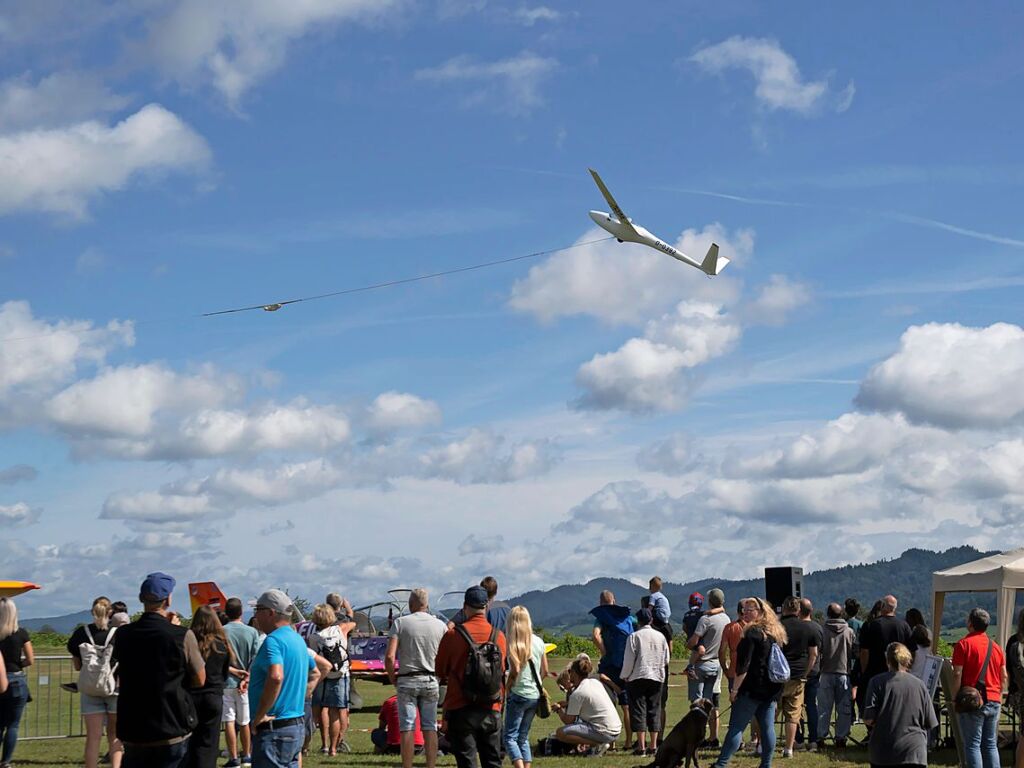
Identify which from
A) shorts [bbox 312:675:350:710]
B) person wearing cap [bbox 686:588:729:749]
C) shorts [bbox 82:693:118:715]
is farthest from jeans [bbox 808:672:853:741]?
shorts [bbox 82:693:118:715]

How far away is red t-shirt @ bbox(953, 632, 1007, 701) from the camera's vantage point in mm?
9422

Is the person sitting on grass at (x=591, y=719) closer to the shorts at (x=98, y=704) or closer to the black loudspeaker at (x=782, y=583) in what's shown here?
the black loudspeaker at (x=782, y=583)

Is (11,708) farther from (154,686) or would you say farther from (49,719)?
(49,719)

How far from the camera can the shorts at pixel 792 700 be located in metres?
12.4

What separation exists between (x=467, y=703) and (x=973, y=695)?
4.02 m

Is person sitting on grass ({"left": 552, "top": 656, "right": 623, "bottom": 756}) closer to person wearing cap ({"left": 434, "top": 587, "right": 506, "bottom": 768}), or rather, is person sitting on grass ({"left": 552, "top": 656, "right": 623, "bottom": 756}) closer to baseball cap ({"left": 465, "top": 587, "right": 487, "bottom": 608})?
person wearing cap ({"left": 434, "top": 587, "right": 506, "bottom": 768})

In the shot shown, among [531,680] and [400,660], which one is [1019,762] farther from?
[400,660]

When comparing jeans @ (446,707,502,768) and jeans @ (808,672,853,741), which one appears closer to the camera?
jeans @ (446,707,502,768)

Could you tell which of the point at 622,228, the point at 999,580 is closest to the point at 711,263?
the point at 622,228

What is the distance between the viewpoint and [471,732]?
829 centimetres

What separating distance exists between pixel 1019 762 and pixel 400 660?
4.93 m

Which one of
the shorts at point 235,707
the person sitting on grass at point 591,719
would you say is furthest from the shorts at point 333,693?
the person sitting on grass at point 591,719

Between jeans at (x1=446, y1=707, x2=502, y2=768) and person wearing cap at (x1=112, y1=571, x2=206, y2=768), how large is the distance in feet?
7.15

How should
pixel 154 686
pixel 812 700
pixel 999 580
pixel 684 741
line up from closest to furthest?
pixel 154 686, pixel 684 741, pixel 812 700, pixel 999 580
